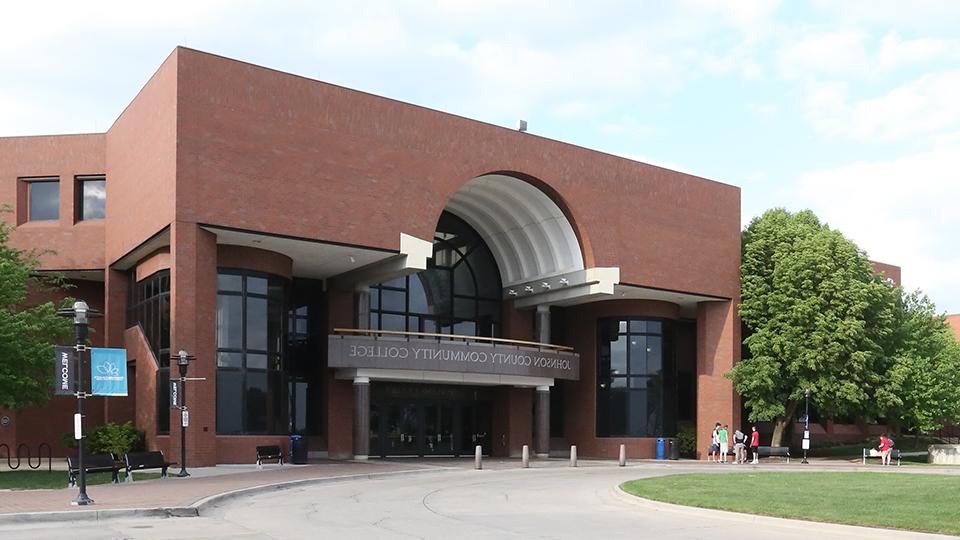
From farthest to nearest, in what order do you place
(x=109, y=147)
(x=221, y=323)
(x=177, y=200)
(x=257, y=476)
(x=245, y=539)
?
(x=109, y=147), (x=221, y=323), (x=177, y=200), (x=257, y=476), (x=245, y=539)

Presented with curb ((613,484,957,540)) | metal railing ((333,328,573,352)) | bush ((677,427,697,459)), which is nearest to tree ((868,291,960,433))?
bush ((677,427,697,459))

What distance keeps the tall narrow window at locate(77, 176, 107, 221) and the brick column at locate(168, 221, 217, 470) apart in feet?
32.7

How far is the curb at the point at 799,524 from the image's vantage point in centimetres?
1509

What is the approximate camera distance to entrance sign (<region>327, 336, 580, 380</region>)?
38.3 meters

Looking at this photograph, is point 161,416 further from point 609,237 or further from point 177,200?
point 609,237

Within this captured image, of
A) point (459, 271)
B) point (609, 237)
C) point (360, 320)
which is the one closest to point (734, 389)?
point (609, 237)

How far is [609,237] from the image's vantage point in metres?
43.0

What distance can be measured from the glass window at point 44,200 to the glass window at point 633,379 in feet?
78.8

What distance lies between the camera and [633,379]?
153ft

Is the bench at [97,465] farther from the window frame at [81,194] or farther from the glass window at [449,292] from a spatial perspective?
the glass window at [449,292]

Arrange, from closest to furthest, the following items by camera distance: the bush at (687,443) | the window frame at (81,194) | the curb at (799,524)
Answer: the curb at (799,524) < the window frame at (81,194) < the bush at (687,443)

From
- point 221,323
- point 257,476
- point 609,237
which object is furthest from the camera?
point 609,237

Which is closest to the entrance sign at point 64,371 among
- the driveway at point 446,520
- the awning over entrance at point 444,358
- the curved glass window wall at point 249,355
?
the driveway at point 446,520

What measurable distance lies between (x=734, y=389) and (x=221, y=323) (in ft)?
79.6
